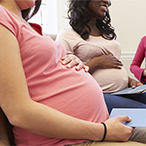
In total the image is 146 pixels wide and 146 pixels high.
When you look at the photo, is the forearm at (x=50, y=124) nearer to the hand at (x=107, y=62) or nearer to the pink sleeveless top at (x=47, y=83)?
the pink sleeveless top at (x=47, y=83)

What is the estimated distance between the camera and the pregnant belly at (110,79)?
4.01 feet

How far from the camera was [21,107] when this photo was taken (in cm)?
49

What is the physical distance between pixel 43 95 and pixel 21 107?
101 millimetres

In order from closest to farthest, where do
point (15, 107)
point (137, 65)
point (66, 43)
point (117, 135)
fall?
point (15, 107) → point (117, 135) → point (66, 43) → point (137, 65)

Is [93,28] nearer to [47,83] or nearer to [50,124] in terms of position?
[47,83]

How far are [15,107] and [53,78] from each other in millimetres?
155

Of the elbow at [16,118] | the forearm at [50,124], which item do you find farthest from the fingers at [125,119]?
the elbow at [16,118]

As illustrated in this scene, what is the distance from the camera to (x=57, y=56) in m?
0.67

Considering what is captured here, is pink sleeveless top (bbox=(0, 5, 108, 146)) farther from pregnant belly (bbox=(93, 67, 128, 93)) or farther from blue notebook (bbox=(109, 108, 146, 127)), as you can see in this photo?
pregnant belly (bbox=(93, 67, 128, 93))

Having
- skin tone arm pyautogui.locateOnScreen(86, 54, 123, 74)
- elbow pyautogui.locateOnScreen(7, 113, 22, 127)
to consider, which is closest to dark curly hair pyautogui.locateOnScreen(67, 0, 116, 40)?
skin tone arm pyautogui.locateOnScreen(86, 54, 123, 74)

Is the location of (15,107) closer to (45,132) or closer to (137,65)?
(45,132)

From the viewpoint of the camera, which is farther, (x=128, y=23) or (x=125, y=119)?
(x=128, y=23)

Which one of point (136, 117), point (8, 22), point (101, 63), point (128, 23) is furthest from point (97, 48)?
point (128, 23)

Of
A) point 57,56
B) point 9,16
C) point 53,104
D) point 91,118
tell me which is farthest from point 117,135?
point 9,16
